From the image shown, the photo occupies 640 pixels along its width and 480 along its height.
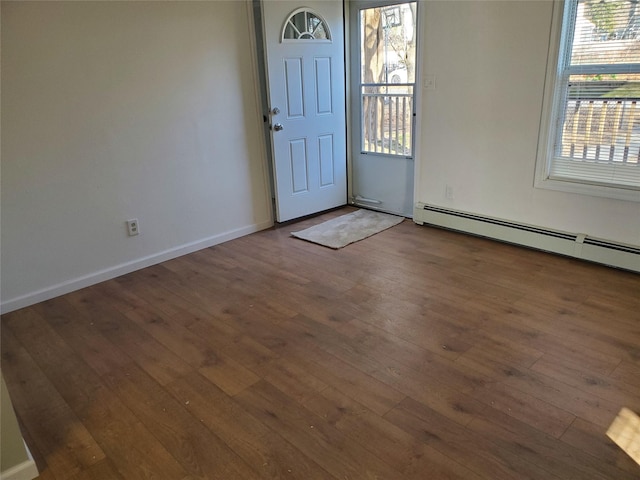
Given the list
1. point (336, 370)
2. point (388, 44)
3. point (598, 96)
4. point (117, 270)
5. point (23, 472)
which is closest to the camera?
point (23, 472)

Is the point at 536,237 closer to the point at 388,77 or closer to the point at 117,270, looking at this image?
the point at 388,77

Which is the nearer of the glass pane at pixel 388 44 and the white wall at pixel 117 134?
the white wall at pixel 117 134

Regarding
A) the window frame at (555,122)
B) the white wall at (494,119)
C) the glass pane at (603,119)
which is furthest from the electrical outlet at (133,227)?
the glass pane at (603,119)

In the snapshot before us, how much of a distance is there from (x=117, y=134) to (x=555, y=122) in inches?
120

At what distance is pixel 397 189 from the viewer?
178 inches

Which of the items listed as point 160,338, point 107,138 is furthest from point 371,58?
point 160,338

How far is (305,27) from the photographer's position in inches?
162

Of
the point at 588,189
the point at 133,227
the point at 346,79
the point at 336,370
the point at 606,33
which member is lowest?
the point at 336,370

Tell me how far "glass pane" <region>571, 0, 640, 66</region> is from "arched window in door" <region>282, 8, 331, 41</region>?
2053mm

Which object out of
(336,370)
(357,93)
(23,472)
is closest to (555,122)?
(357,93)

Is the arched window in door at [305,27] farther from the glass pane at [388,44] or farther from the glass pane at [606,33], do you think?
the glass pane at [606,33]

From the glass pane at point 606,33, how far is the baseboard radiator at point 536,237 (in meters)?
1.18

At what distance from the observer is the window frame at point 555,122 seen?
122 inches

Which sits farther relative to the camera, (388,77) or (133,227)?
(388,77)
